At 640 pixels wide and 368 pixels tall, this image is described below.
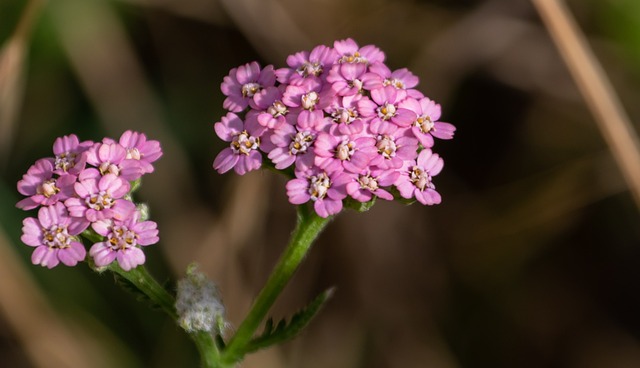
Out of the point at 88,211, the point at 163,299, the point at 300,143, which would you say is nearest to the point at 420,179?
the point at 300,143

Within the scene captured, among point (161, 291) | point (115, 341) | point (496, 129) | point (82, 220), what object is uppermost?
point (496, 129)

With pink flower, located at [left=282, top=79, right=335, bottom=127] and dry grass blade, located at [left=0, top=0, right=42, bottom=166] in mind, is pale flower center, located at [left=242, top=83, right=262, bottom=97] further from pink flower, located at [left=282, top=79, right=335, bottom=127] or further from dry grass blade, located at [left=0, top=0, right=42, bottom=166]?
dry grass blade, located at [left=0, top=0, right=42, bottom=166]

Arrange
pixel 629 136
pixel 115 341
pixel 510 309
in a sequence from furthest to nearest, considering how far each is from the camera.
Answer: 1. pixel 510 309
2. pixel 115 341
3. pixel 629 136

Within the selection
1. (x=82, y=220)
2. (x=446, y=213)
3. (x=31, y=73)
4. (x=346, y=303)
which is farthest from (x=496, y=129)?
(x=82, y=220)

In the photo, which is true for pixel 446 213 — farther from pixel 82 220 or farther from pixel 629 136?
pixel 82 220

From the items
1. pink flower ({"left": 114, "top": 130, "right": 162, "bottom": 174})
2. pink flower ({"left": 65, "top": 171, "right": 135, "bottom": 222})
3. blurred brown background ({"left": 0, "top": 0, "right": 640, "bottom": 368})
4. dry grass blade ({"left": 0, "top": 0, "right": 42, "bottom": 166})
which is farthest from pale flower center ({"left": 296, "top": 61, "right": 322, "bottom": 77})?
blurred brown background ({"left": 0, "top": 0, "right": 640, "bottom": 368})

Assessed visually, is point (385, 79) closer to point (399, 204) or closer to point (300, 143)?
point (300, 143)

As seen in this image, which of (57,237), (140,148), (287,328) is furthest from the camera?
(140,148)
